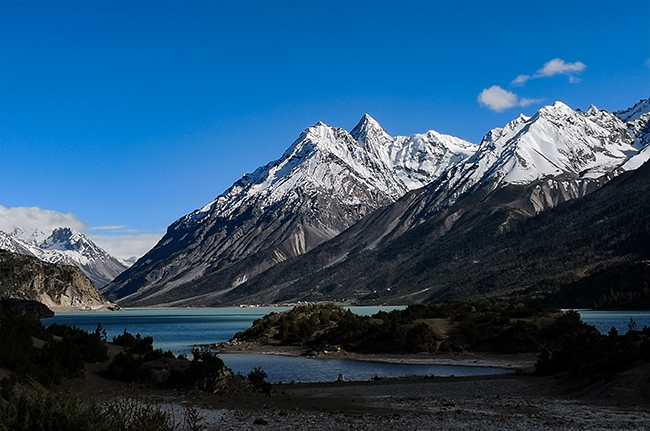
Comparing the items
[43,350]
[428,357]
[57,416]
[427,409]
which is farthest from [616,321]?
[57,416]

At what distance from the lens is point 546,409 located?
26484mm

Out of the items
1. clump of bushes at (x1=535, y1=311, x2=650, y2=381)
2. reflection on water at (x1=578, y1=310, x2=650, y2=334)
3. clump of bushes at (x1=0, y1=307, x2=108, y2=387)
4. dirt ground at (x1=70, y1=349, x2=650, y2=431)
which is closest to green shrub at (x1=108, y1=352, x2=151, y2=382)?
dirt ground at (x1=70, y1=349, x2=650, y2=431)

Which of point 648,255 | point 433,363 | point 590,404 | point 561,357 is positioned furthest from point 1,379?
point 648,255

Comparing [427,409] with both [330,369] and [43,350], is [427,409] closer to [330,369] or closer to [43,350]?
[43,350]

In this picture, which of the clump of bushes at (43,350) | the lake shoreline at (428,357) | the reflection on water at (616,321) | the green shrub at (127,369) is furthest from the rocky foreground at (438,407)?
the reflection on water at (616,321)

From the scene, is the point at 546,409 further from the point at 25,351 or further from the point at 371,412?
the point at 25,351

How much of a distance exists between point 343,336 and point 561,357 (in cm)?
2876

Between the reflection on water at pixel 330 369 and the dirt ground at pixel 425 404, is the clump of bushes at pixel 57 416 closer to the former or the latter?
the dirt ground at pixel 425 404

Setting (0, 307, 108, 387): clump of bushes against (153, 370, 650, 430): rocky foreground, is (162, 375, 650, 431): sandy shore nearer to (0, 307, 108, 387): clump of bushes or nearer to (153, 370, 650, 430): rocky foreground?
(153, 370, 650, 430): rocky foreground

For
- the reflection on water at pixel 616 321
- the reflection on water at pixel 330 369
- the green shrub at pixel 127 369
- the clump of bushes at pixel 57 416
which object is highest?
the reflection on water at pixel 616 321

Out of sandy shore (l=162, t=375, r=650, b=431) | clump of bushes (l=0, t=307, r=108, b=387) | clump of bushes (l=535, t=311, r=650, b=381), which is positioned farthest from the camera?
clump of bushes (l=535, t=311, r=650, b=381)

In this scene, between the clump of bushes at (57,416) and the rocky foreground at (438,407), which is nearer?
the clump of bushes at (57,416)

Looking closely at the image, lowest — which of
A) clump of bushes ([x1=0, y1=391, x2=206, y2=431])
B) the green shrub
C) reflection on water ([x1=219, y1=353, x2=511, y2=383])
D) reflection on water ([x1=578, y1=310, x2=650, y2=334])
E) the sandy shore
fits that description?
reflection on water ([x1=219, y1=353, x2=511, y2=383])

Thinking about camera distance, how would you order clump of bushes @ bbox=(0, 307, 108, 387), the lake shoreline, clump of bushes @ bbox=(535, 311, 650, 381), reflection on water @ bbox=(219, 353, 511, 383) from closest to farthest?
clump of bushes @ bbox=(0, 307, 108, 387) → clump of bushes @ bbox=(535, 311, 650, 381) → reflection on water @ bbox=(219, 353, 511, 383) → the lake shoreline
